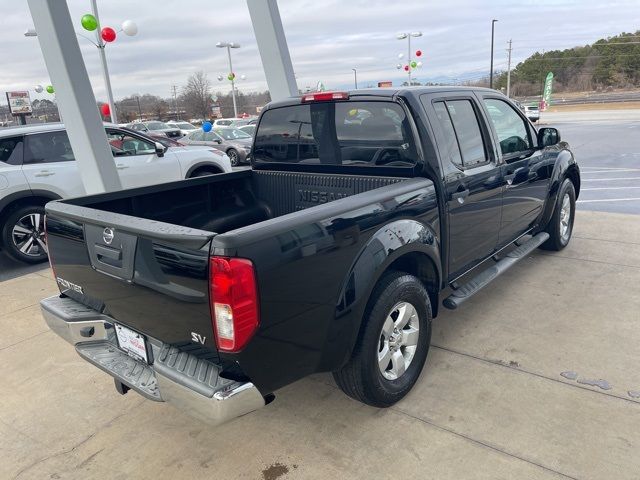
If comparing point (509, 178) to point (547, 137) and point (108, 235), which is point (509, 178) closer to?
point (547, 137)

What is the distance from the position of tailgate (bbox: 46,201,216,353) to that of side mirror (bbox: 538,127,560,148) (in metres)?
3.94

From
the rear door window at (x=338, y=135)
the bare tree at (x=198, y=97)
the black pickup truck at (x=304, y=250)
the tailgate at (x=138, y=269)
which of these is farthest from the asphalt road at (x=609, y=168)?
the bare tree at (x=198, y=97)

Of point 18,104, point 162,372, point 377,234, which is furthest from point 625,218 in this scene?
point 18,104

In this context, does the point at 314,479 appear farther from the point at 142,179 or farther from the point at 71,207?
the point at 142,179

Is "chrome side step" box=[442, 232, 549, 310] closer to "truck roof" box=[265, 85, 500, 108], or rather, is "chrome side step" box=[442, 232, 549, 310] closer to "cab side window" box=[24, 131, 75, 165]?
"truck roof" box=[265, 85, 500, 108]

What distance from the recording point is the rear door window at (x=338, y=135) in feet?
10.9

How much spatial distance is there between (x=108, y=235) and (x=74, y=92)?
10.2ft

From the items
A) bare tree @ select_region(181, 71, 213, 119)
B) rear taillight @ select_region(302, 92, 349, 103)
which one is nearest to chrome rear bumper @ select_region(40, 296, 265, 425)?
rear taillight @ select_region(302, 92, 349, 103)

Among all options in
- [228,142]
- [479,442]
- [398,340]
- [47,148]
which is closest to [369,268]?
[398,340]

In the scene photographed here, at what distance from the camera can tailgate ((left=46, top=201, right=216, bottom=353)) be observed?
2.11 meters

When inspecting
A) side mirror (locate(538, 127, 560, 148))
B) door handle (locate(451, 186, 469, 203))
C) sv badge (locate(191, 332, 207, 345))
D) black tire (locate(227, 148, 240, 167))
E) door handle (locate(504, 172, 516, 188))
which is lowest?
black tire (locate(227, 148, 240, 167))

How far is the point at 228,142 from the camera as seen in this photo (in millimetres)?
17453

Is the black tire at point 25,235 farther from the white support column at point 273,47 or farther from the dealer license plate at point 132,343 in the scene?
the dealer license plate at point 132,343

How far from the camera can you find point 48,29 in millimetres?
4680
